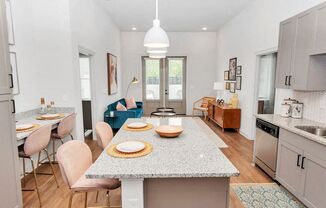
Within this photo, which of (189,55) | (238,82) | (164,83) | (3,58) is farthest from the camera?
(164,83)

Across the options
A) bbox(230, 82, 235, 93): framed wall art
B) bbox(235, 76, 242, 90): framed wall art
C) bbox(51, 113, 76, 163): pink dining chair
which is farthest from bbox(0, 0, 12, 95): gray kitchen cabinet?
bbox(230, 82, 235, 93): framed wall art

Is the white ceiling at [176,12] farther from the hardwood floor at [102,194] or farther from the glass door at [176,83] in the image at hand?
the hardwood floor at [102,194]

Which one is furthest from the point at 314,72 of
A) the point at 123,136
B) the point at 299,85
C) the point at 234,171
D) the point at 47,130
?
the point at 47,130

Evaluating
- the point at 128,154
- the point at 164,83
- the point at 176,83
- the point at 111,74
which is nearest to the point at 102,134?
the point at 128,154

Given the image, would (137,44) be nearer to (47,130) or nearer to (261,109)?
(261,109)

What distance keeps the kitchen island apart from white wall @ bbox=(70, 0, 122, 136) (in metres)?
2.73

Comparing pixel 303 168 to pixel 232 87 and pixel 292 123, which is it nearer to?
pixel 292 123

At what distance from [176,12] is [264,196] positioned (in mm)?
4948

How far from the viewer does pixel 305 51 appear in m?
2.66

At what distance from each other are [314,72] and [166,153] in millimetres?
2255

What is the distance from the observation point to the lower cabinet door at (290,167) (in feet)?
7.90

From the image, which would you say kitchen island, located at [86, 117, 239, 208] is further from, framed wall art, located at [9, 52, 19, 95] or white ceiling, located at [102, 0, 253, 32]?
white ceiling, located at [102, 0, 253, 32]

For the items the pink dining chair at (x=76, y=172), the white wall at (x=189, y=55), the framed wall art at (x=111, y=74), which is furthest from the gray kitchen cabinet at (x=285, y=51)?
the white wall at (x=189, y=55)

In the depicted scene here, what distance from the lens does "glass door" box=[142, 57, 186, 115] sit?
823cm
